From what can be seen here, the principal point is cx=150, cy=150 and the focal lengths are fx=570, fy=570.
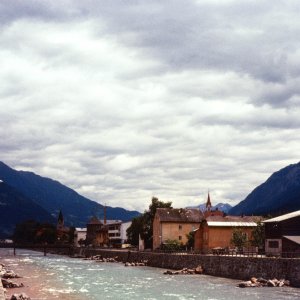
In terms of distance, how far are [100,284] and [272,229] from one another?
24.9 meters

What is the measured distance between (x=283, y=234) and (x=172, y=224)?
51847 mm

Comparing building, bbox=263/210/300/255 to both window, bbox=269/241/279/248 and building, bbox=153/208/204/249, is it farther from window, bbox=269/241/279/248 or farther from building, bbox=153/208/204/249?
building, bbox=153/208/204/249

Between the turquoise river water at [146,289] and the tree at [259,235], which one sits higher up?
the tree at [259,235]

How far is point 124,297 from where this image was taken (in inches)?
1912

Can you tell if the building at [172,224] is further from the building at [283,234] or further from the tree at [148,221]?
the building at [283,234]

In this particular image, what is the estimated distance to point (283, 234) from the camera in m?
71.2

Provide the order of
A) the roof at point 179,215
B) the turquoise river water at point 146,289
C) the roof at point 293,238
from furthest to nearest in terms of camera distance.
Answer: the roof at point 179,215 → the roof at point 293,238 → the turquoise river water at point 146,289

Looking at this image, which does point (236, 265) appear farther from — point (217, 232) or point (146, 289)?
point (217, 232)

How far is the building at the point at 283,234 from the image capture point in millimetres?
69062

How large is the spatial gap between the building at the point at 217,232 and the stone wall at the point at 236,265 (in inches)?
392

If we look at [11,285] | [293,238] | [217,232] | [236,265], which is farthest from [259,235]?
[11,285]

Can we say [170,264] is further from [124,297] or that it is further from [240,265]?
[124,297]

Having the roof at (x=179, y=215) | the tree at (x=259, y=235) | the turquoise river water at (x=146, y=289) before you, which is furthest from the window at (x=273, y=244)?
the roof at (x=179, y=215)

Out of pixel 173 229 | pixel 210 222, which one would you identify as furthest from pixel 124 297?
pixel 173 229
